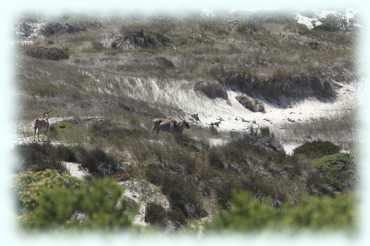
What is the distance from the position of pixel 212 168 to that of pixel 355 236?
12.7 meters

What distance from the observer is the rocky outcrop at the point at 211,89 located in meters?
38.2

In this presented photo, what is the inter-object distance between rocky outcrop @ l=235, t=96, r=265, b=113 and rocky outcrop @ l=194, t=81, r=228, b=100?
3.40 feet

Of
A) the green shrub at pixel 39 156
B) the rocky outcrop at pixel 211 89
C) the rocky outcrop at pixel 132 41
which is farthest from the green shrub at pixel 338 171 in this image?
the rocky outcrop at pixel 132 41

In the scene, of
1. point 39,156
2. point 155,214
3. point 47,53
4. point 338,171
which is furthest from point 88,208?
point 47,53

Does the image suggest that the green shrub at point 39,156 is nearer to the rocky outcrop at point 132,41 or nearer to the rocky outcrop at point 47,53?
the rocky outcrop at point 47,53

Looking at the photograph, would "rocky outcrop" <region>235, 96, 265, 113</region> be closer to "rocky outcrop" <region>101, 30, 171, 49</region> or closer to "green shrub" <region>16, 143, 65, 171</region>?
"rocky outcrop" <region>101, 30, 171, 49</region>

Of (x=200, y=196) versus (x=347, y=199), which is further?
(x=200, y=196)

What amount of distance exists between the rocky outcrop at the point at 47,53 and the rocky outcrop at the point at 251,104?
12533mm

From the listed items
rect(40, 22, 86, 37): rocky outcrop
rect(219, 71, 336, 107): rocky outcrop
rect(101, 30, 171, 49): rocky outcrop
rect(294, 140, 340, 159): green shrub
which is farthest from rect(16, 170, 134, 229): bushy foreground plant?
rect(40, 22, 86, 37): rocky outcrop

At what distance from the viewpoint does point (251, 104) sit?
125 ft

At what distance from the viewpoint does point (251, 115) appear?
3659 centimetres

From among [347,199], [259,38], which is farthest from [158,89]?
[347,199]

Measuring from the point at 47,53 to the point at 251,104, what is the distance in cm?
1450

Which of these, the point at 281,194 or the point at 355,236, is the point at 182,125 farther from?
the point at 355,236
